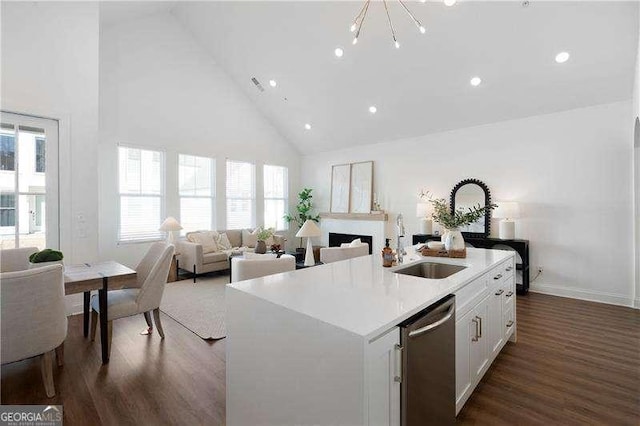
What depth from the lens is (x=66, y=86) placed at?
3805 mm

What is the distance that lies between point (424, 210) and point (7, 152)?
6.07m

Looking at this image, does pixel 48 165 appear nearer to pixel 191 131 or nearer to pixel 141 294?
pixel 141 294

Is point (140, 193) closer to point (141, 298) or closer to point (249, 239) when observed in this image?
point (249, 239)

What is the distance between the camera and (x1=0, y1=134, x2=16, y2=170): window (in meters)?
3.47

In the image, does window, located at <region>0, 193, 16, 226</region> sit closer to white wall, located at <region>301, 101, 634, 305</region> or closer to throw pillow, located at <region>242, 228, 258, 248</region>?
throw pillow, located at <region>242, 228, 258, 248</region>

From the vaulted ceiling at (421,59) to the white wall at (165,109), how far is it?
51 cm

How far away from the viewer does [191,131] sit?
6.53m

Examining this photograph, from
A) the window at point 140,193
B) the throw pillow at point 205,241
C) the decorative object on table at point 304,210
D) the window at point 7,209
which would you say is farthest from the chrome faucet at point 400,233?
the decorative object on table at point 304,210

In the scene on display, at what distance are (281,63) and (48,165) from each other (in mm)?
Answer: 4117

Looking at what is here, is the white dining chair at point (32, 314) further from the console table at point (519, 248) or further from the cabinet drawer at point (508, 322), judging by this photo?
the console table at point (519, 248)

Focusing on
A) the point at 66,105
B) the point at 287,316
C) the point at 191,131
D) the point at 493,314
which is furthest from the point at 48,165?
the point at 493,314

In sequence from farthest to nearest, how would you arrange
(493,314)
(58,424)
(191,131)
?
(191,131) < (493,314) < (58,424)

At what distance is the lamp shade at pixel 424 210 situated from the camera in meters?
5.78

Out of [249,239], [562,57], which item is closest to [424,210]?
[562,57]
